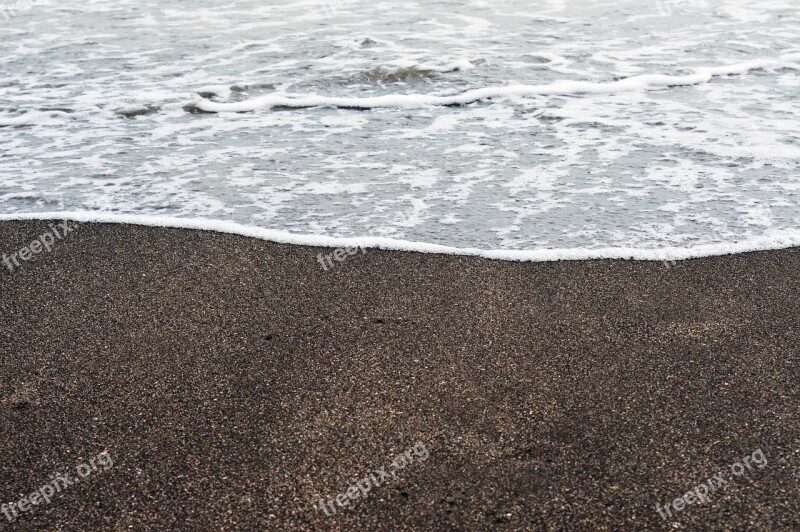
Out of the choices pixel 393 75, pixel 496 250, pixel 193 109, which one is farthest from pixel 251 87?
pixel 496 250

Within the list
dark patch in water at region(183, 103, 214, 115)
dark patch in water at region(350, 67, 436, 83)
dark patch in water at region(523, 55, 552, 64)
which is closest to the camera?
dark patch in water at region(183, 103, 214, 115)

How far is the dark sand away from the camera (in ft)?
8.51

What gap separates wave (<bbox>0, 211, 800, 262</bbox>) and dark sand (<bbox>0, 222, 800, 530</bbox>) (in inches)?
3.7

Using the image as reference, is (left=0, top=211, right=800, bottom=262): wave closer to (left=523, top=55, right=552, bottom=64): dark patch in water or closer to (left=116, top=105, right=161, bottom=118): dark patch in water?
(left=116, top=105, right=161, bottom=118): dark patch in water

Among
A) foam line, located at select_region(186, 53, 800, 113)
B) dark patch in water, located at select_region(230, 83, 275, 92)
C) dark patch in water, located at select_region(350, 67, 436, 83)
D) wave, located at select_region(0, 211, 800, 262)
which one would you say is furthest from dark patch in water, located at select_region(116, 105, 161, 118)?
wave, located at select_region(0, 211, 800, 262)

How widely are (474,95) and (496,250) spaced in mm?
3589

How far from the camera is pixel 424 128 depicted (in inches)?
265

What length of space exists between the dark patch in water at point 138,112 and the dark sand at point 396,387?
3.13 meters

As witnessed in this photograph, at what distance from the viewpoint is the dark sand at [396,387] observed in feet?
8.51

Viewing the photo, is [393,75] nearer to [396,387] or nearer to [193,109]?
[193,109]

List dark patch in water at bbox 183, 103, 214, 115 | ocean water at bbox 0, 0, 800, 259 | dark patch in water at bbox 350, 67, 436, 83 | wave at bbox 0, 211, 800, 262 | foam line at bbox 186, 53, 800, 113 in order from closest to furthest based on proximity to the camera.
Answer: wave at bbox 0, 211, 800, 262
ocean water at bbox 0, 0, 800, 259
dark patch in water at bbox 183, 103, 214, 115
foam line at bbox 186, 53, 800, 113
dark patch in water at bbox 350, 67, 436, 83

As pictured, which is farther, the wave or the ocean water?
the ocean water

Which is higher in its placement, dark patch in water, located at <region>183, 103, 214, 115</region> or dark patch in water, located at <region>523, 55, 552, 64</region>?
dark patch in water, located at <region>523, 55, 552, 64</region>

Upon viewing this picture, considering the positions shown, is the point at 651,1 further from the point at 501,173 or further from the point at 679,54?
the point at 501,173
